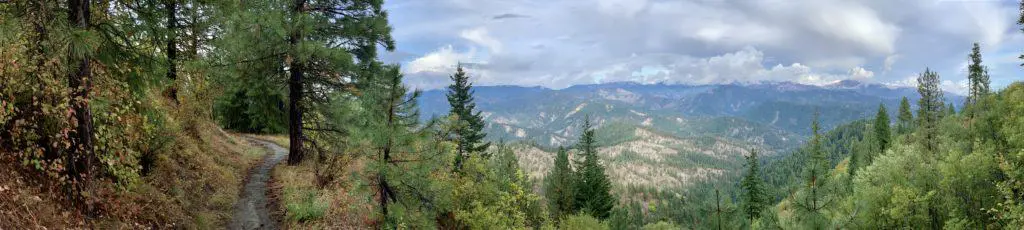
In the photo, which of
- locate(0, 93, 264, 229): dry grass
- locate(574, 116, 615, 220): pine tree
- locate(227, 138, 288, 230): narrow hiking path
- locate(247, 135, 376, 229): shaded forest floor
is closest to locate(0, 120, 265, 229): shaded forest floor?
locate(0, 93, 264, 229): dry grass

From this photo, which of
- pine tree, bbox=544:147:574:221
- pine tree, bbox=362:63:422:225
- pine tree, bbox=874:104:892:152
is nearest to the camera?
pine tree, bbox=362:63:422:225

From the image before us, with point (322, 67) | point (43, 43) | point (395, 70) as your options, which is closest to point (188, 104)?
point (322, 67)

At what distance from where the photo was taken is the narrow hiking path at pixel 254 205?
12.9 meters

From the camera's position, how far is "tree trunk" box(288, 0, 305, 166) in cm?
1727

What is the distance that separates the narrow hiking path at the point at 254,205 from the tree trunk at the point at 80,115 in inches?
182

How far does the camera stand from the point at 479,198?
18.0 m

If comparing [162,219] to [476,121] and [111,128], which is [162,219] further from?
[476,121]

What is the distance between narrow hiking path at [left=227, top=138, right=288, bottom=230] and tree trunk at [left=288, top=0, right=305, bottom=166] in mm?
1396

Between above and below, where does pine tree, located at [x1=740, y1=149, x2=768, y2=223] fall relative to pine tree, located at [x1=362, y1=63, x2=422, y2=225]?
below

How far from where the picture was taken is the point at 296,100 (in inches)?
739

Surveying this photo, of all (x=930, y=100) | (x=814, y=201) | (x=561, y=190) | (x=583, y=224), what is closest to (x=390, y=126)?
(x=814, y=201)

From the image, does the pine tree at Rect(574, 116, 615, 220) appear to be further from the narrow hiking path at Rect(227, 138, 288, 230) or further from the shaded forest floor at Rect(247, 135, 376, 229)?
the shaded forest floor at Rect(247, 135, 376, 229)

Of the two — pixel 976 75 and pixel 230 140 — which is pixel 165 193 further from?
pixel 976 75

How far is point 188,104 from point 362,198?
8671 millimetres
